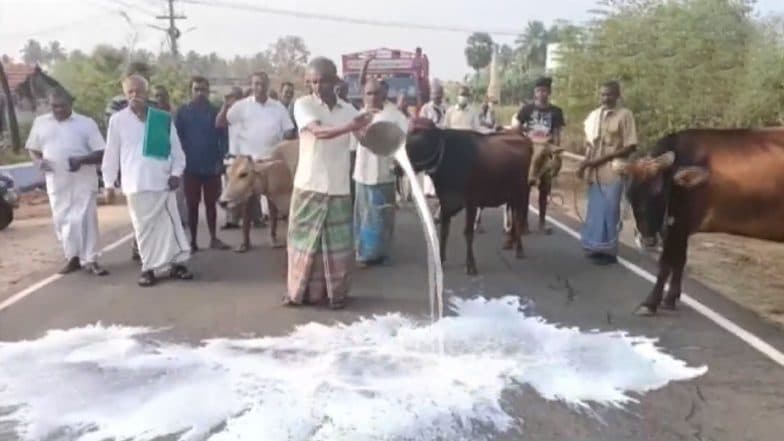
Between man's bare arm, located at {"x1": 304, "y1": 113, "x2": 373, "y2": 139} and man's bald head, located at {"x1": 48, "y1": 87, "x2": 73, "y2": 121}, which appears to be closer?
man's bare arm, located at {"x1": 304, "y1": 113, "x2": 373, "y2": 139}

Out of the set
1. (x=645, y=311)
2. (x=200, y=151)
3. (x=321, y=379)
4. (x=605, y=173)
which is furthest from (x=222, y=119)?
(x=321, y=379)

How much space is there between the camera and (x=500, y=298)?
854cm

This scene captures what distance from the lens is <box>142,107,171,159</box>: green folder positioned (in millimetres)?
9070

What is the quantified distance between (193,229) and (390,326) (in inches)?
167

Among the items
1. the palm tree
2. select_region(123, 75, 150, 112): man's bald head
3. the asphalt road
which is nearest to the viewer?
the asphalt road

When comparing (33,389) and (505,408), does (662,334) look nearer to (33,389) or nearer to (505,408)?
(505,408)

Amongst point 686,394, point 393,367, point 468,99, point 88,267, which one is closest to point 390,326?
point 393,367

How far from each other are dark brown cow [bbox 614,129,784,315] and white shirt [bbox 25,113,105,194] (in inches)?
197

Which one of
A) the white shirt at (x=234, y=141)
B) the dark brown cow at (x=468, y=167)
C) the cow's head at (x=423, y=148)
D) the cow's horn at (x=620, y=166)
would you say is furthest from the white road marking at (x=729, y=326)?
the white shirt at (x=234, y=141)

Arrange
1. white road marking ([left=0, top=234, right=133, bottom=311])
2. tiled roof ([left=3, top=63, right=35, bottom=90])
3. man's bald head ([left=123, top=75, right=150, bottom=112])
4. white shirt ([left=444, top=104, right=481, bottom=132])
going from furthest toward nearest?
tiled roof ([left=3, top=63, right=35, bottom=90]) < white shirt ([left=444, top=104, right=481, bottom=132]) < man's bald head ([left=123, top=75, right=150, bottom=112]) < white road marking ([left=0, top=234, right=133, bottom=311])

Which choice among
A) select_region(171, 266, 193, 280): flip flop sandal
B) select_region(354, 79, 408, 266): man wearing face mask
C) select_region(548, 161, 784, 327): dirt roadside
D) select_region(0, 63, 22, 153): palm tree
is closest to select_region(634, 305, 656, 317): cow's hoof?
select_region(548, 161, 784, 327): dirt roadside

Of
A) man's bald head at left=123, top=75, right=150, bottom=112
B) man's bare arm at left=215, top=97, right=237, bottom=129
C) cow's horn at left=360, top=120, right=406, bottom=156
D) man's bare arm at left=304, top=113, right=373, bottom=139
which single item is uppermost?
man's bald head at left=123, top=75, right=150, bottom=112

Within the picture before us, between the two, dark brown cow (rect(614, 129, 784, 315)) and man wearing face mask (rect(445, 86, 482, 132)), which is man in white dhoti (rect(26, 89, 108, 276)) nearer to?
dark brown cow (rect(614, 129, 784, 315))

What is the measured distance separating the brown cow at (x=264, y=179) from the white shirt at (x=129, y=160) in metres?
1.30
